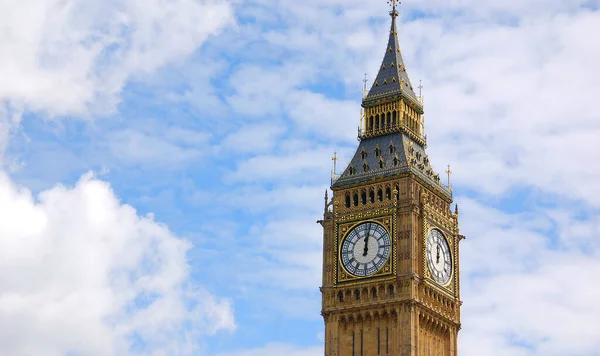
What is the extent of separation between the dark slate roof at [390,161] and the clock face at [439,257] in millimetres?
5172

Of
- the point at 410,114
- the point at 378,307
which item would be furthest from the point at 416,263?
the point at 410,114

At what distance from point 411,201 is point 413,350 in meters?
14.1

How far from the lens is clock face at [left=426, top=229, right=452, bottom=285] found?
13912 centimetres

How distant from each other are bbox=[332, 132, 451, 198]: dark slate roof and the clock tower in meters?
0.10

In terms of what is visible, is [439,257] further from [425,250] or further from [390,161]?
[390,161]

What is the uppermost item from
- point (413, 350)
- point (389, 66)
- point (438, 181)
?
point (389, 66)

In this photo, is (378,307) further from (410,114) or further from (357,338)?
(410,114)

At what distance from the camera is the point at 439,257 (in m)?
141

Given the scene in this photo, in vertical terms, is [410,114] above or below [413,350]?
above

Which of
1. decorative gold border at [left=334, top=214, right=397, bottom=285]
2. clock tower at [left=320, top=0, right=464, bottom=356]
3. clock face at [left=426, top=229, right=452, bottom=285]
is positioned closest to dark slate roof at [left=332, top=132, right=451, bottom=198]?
clock tower at [left=320, top=0, right=464, bottom=356]

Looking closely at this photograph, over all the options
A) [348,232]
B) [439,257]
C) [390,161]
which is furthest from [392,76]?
[439,257]

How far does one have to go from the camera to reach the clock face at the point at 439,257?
456ft

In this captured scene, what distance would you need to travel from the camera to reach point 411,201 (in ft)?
452

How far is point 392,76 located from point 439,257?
19448mm
